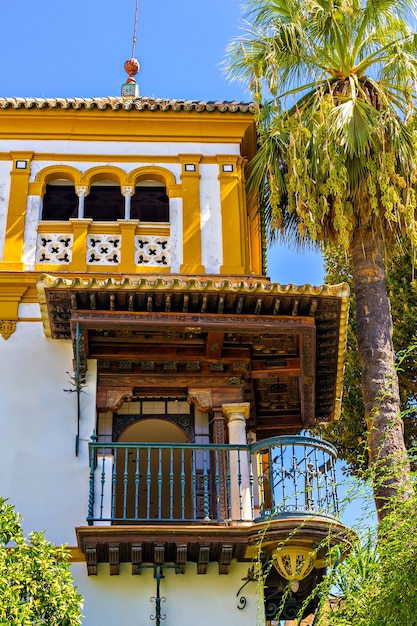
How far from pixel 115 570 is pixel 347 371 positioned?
9.88m

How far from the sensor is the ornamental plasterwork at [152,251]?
15.3 metres

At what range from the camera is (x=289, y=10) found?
15586 mm

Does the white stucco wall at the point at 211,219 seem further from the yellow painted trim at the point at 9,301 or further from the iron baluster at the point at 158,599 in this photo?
the iron baluster at the point at 158,599

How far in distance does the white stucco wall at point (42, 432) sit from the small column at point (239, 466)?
172 cm

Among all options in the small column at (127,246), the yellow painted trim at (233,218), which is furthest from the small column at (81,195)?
the yellow painted trim at (233,218)

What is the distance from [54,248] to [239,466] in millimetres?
4624

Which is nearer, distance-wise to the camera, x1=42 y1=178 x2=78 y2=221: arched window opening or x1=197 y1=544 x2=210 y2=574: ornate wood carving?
x1=197 y1=544 x2=210 y2=574: ornate wood carving

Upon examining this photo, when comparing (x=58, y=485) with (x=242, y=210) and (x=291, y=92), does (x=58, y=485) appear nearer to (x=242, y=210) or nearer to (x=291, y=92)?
(x=242, y=210)

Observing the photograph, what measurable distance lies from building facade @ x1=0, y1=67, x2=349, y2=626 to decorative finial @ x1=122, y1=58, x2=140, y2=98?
242 centimetres

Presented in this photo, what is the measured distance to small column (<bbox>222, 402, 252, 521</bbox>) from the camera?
12.6m

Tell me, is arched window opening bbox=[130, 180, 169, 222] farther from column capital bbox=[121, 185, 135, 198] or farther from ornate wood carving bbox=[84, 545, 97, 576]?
ornate wood carving bbox=[84, 545, 97, 576]

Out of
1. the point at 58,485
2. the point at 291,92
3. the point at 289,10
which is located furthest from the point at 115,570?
the point at 289,10

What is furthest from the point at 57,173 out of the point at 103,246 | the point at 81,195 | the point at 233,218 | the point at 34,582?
the point at 34,582

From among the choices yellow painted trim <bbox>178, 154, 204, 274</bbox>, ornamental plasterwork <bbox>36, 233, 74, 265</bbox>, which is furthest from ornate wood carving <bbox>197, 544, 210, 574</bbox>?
ornamental plasterwork <bbox>36, 233, 74, 265</bbox>
